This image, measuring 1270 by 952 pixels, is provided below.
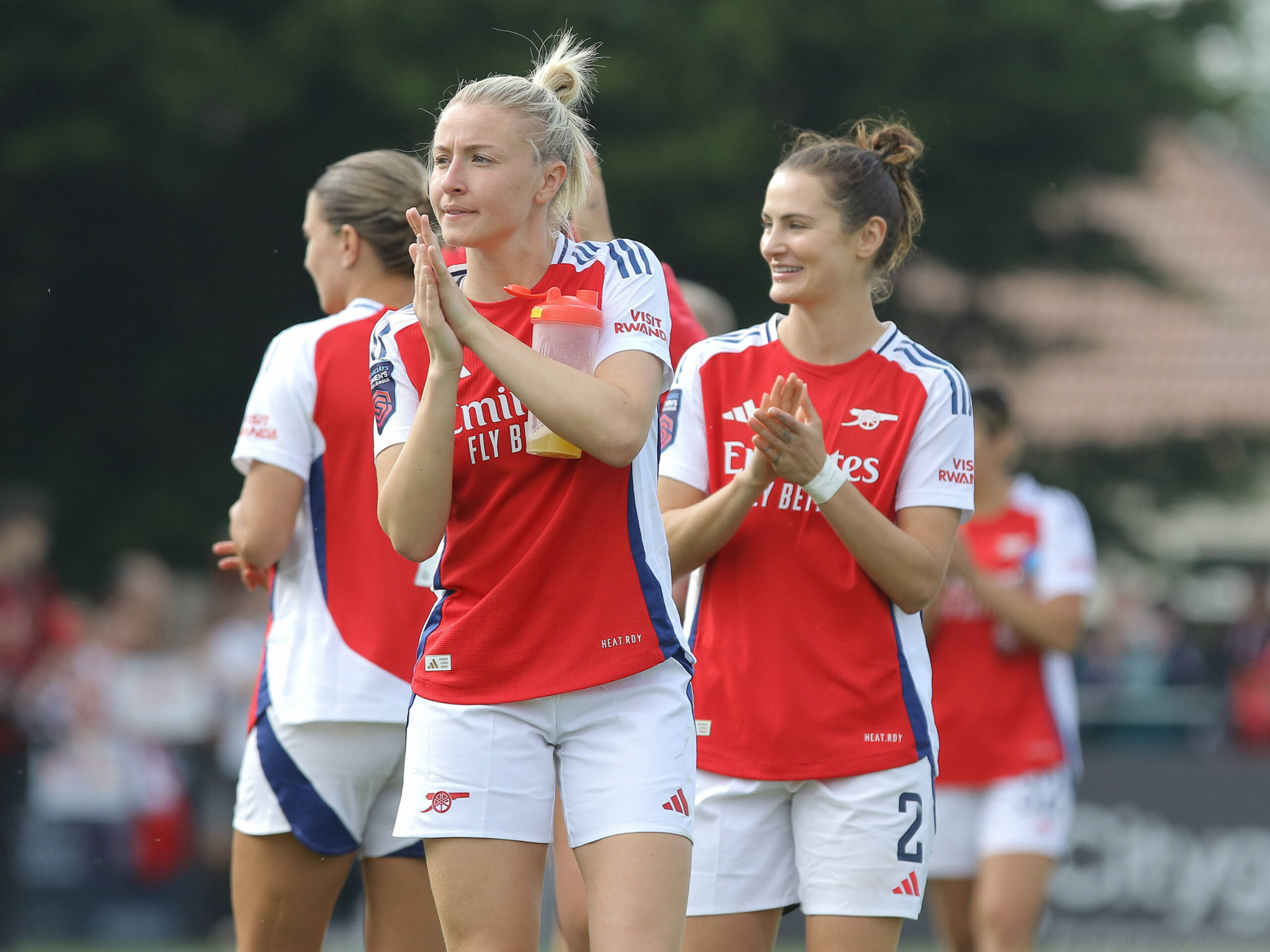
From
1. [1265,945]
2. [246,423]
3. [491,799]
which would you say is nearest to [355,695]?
[246,423]

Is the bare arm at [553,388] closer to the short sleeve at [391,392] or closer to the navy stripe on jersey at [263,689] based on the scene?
the short sleeve at [391,392]

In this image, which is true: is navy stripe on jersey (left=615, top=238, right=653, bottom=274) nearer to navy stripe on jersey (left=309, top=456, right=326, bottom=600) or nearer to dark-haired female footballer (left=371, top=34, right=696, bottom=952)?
dark-haired female footballer (left=371, top=34, right=696, bottom=952)

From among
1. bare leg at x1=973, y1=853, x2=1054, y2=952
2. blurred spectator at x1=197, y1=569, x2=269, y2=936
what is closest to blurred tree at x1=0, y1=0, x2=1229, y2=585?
blurred spectator at x1=197, y1=569, x2=269, y2=936

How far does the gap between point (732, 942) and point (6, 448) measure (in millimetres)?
10532

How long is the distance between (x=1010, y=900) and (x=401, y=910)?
2.84 m

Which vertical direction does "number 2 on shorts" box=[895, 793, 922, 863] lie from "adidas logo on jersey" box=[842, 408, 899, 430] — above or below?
below

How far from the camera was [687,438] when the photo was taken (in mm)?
4207

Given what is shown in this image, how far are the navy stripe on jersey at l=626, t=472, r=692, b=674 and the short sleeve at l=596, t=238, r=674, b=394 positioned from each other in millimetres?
255

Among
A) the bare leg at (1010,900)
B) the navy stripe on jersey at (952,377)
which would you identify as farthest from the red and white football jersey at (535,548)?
the bare leg at (1010,900)

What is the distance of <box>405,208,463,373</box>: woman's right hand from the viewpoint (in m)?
3.26

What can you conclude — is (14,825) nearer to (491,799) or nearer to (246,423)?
(246,423)

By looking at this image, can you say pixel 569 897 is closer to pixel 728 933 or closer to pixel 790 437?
pixel 728 933

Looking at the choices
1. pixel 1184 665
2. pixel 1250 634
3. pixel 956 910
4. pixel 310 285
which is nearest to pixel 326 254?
pixel 956 910

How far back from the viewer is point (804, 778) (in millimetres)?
3971
